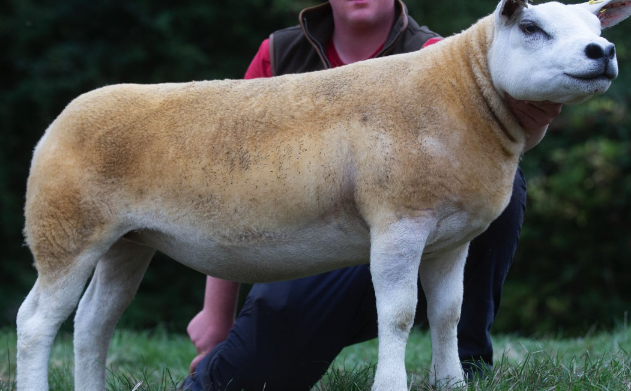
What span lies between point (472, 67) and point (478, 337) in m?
1.40

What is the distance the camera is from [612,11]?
2.97 m

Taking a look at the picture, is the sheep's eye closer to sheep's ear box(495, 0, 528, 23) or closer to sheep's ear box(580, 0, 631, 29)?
sheep's ear box(495, 0, 528, 23)

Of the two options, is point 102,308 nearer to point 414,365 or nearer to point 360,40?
point 360,40

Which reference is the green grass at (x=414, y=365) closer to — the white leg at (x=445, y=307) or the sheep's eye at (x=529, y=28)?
the white leg at (x=445, y=307)

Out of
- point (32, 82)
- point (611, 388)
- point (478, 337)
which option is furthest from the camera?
point (32, 82)

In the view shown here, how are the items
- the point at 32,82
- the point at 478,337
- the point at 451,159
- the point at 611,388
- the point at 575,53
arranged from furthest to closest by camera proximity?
the point at 32,82
the point at 478,337
the point at 611,388
the point at 451,159
the point at 575,53

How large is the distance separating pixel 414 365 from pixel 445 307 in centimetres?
149

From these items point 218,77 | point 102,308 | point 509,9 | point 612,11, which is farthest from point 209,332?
point 218,77

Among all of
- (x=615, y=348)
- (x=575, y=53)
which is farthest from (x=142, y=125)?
(x=615, y=348)

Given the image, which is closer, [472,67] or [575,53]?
[575,53]

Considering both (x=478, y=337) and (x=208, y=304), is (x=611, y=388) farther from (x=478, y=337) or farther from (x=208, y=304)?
(x=208, y=304)

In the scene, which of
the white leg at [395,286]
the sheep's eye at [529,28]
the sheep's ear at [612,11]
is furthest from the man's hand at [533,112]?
the white leg at [395,286]

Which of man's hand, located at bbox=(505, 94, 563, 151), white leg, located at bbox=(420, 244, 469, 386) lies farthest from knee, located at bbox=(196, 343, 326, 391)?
man's hand, located at bbox=(505, 94, 563, 151)

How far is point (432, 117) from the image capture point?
2857mm
